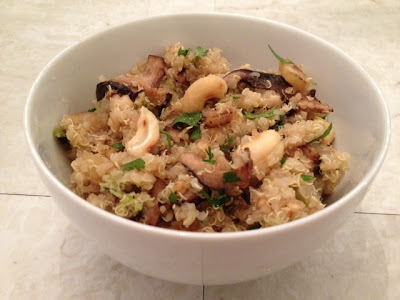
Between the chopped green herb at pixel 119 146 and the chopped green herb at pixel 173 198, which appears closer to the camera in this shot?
the chopped green herb at pixel 173 198

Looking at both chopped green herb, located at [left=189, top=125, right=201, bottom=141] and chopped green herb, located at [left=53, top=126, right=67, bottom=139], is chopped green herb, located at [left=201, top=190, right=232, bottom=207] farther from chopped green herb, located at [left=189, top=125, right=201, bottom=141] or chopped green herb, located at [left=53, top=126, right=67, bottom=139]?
chopped green herb, located at [left=53, top=126, right=67, bottom=139]

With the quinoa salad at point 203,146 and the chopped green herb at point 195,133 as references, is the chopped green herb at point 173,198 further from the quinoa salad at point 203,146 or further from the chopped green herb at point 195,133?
the chopped green herb at point 195,133

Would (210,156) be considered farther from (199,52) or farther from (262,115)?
(199,52)

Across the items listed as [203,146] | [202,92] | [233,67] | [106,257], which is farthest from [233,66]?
[106,257]

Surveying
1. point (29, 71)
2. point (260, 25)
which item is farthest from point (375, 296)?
point (29, 71)

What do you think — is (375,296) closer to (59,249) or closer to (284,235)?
(284,235)

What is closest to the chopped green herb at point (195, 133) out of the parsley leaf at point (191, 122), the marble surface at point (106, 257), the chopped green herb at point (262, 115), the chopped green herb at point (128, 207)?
the parsley leaf at point (191, 122)
